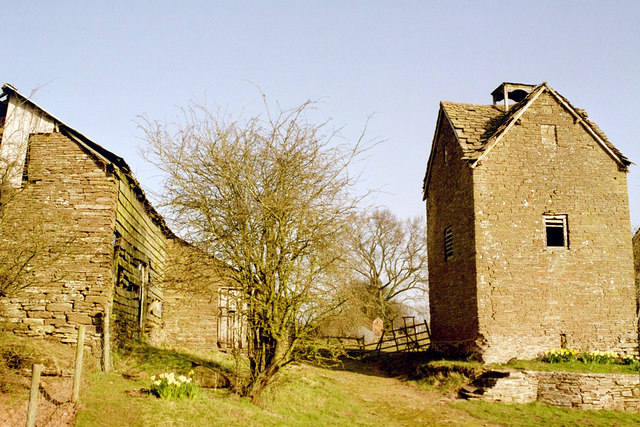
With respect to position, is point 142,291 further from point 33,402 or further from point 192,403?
point 33,402

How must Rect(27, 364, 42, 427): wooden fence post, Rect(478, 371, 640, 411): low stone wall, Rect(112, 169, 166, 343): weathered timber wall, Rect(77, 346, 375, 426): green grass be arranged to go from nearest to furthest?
Rect(27, 364, 42, 427): wooden fence post → Rect(77, 346, 375, 426): green grass → Rect(112, 169, 166, 343): weathered timber wall → Rect(478, 371, 640, 411): low stone wall

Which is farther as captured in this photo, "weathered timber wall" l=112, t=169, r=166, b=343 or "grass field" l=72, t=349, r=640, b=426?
"weathered timber wall" l=112, t=169, r=166, b=343

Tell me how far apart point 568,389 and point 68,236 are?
1464 cm

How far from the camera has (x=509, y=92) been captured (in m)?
23.8

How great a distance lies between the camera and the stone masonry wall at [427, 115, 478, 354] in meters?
19.8

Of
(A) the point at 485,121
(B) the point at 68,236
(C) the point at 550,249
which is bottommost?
(B) the point at 68,236

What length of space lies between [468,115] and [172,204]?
557 inches

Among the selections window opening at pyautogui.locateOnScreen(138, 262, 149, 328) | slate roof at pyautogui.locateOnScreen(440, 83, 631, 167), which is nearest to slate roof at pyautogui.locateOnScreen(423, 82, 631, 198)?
slate roof at pyautogui.locateOnScreen(440, 83, 631, 167)

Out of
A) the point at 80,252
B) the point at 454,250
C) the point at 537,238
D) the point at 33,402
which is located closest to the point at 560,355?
the point at 537,238

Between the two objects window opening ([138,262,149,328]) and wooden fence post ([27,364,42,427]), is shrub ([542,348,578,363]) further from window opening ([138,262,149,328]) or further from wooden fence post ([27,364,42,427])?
wooden fence post ([27,364,42,427])

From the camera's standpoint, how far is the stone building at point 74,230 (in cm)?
1371

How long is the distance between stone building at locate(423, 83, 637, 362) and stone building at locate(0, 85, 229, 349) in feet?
33.6

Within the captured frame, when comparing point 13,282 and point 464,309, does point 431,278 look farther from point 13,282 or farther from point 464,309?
point 13,282

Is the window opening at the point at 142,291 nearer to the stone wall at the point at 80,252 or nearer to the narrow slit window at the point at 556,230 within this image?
the stone wall at the point at 80,252
